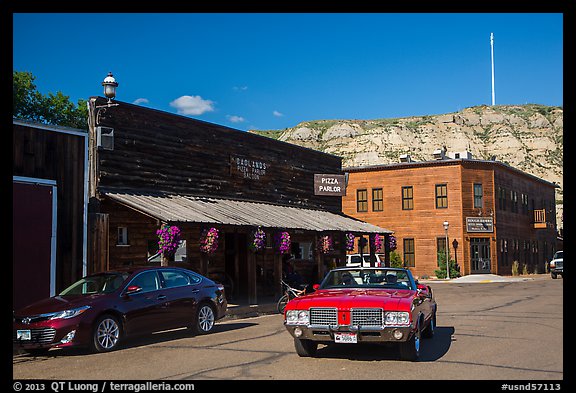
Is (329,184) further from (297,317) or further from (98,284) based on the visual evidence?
(297,317)

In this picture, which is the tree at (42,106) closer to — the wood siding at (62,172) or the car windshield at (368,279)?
the wood siding at (62,172)

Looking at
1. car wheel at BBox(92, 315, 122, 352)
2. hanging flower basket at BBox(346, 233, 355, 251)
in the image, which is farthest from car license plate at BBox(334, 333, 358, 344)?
hanging flower basket at BBox(346, 233, 355, 251)

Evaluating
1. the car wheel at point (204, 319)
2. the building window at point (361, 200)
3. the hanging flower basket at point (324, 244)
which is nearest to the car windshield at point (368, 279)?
the car wheel at point (204, 319)

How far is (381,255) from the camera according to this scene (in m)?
46.4

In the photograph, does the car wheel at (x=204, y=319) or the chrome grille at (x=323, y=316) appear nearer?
the chrome grille at (x=323, y=316)

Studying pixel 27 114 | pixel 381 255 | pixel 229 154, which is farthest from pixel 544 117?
pixel 229 154

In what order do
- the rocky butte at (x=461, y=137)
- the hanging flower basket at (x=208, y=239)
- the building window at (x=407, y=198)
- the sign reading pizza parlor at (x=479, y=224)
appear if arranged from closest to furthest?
the hanging flower basket at (x=208, y=239) < the sign reading pizza parlor at (x=479, y=224) < the building window at (x=407, y=198) < the rocky butte at (x=461, y=137)

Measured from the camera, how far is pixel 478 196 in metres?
46.1

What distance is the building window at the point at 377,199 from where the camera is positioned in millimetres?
48281

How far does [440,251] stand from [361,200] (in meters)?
7.26

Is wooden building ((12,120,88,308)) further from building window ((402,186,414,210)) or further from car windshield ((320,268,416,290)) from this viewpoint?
building window ((402,186,414,210))

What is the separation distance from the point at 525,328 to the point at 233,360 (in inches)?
292

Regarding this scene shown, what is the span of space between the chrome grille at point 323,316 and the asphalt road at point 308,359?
0.61 meters
